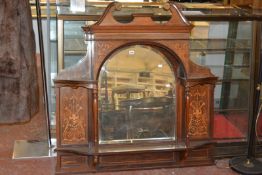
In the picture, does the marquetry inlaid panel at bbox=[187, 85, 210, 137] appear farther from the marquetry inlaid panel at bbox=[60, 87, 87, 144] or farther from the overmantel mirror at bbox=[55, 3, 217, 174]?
the marquetry inlaid panel at bbox=[60, 87, 87, 144]

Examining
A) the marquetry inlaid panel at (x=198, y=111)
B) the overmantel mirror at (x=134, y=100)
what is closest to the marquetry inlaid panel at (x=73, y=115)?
the overmantel mirror at (x=134, y=100)

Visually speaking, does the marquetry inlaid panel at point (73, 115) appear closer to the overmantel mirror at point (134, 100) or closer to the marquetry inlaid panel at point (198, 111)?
the overmantel mirror at point (134, 100)

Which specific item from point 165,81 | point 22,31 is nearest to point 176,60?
A: point 165,81

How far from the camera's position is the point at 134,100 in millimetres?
2209

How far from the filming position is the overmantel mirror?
202cm

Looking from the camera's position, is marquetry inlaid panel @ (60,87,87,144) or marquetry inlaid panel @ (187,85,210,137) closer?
marquetry inlaid panel @ (60,87,87,144)

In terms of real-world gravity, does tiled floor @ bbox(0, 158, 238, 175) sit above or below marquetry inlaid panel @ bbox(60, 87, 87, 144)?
below

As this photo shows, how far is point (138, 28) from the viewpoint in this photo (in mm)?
2008

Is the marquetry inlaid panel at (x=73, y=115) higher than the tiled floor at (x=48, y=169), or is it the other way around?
the marquetry inlaid panel at (x=73, y=115)

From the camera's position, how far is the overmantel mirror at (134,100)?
79.4 inches

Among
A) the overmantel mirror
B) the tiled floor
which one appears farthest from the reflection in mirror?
the tiled floor

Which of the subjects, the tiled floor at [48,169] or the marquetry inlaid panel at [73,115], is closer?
the marquetry inlaid panel at [73,115]

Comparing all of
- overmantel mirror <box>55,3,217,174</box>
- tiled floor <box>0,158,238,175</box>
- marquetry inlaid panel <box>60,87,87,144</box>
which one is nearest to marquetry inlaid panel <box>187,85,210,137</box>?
overmantel mirror <box>55,3,217,174</box>

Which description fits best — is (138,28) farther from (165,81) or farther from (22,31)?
(22,31)
